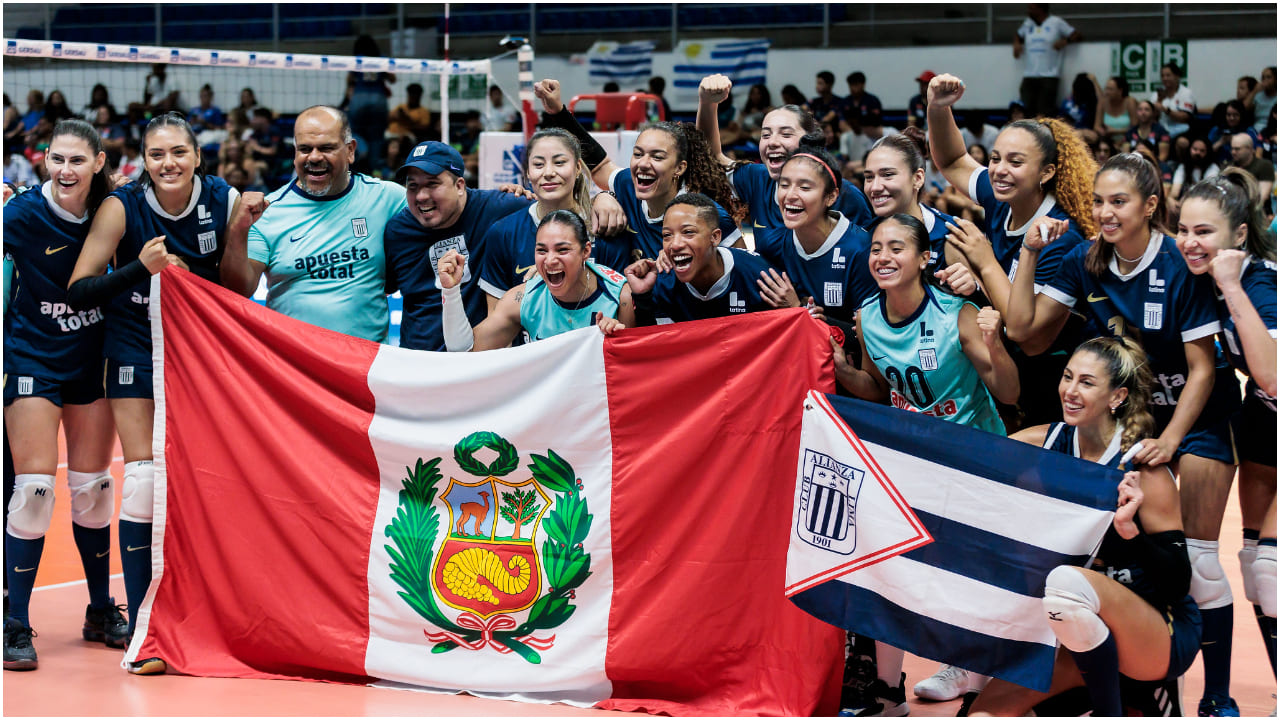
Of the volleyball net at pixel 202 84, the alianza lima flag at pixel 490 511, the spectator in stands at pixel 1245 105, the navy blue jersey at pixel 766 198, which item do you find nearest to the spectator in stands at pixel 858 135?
the spectator in stands at pixel 1245 105

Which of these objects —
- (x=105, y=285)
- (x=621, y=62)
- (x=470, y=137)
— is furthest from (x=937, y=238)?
(x=621, y=62)

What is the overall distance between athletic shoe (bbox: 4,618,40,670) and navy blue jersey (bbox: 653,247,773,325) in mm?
2837

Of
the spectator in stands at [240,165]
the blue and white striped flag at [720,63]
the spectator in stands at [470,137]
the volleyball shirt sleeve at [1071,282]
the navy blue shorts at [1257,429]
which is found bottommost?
the navy blue shorts at [1257,429]

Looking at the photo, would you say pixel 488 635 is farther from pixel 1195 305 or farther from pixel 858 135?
pixel 858 135

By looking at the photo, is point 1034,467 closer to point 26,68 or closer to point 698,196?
point 698,196

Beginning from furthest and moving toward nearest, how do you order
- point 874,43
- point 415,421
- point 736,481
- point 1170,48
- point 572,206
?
point 874,43 < point 1170,48 < point 572,206 < point 415,421 < point 736,481

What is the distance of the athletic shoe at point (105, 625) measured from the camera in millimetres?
5457

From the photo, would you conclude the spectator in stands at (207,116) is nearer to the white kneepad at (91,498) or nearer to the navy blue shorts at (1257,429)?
the white kneepad at (91,498)

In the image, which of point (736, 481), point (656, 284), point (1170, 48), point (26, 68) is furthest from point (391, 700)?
point (26, 68)

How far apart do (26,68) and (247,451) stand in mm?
18910

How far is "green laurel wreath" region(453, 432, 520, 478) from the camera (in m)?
4.79

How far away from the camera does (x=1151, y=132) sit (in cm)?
1381

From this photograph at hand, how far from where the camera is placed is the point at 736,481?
4.53 metres

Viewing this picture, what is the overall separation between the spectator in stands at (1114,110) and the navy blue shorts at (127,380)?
1195 cm
